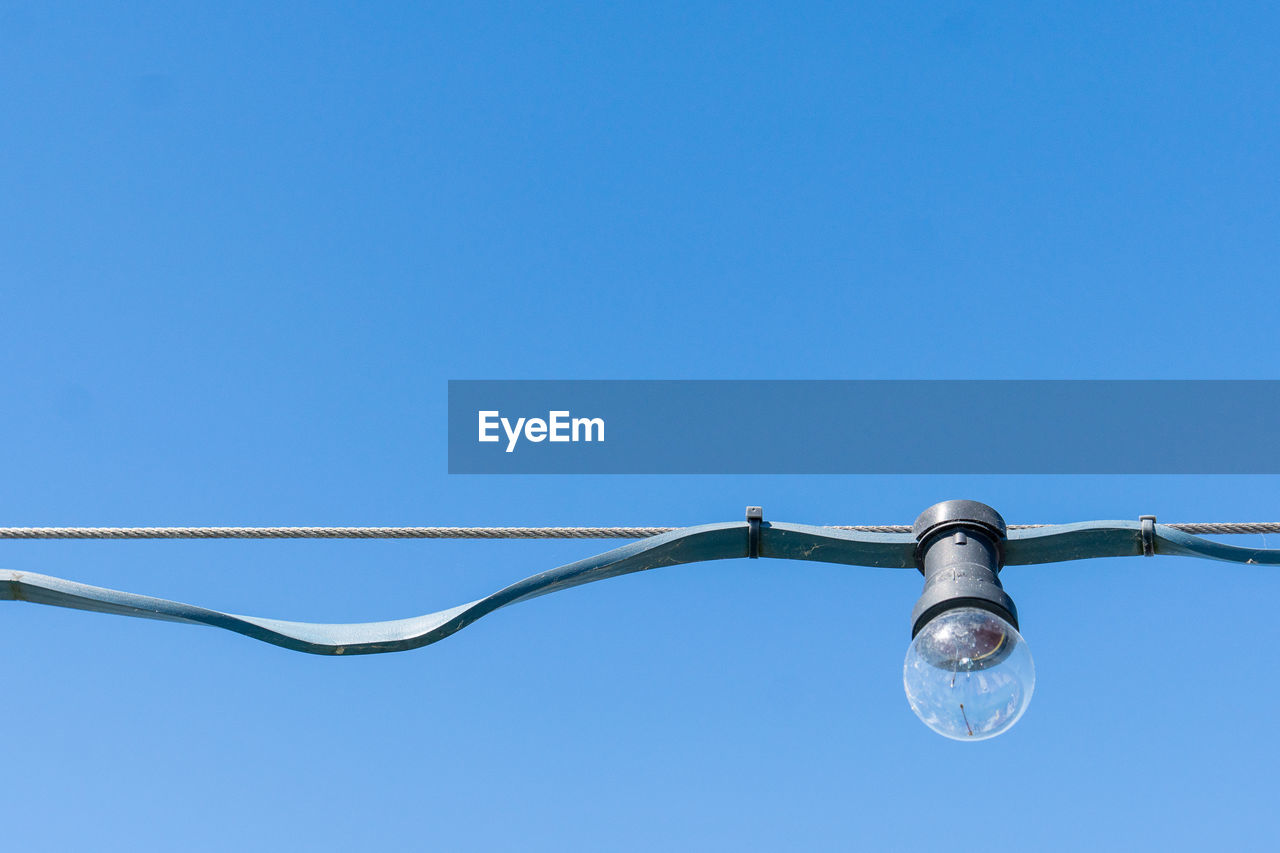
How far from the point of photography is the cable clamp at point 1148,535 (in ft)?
9.75

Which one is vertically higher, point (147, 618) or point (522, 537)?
point (522, 537)

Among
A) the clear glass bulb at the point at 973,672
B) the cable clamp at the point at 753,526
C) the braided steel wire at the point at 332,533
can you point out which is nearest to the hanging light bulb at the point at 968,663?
the clear glass bulb at the point at 973,672

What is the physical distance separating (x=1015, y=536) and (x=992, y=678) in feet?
1.54

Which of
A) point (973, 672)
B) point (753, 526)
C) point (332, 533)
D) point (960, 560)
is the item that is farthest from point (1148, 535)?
point (332, 533)

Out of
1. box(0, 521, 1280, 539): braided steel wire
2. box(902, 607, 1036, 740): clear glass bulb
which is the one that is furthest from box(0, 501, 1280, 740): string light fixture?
box(0, 521, 1280, 539): braided steel wire

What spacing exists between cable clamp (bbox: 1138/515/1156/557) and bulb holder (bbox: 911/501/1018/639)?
0.35 meters

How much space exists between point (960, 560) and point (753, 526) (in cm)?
51

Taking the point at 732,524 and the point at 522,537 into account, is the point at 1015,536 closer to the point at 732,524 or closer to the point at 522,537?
the point at 732,524

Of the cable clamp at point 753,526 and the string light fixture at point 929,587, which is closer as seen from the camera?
the string light fixture at point 929,587

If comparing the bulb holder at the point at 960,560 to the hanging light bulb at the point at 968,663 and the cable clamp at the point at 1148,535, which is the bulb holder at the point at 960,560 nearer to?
the hanging light bulb at the point at 968,663

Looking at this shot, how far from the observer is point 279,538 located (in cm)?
409

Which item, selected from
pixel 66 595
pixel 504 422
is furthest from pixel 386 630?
pixel 504 422

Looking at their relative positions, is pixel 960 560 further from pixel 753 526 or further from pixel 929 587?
pixel 753 526

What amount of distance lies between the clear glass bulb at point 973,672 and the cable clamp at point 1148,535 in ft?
1.89
